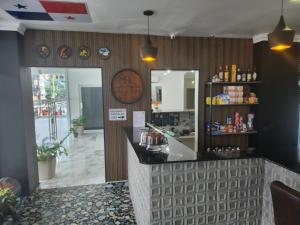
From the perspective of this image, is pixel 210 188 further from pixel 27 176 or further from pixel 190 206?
pixel 27 176

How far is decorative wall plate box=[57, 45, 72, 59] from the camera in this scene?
3.30 metres

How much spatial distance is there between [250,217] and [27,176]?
293 centimetres

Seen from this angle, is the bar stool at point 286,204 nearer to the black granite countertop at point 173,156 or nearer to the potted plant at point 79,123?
the black granite countertop at point 173,156

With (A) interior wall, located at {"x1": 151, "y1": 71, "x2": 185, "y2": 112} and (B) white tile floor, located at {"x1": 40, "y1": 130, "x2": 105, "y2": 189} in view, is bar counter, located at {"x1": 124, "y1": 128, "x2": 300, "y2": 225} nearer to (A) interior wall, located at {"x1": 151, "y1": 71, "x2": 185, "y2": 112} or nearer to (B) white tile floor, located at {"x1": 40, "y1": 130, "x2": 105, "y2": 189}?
(B) white tile floor, located at {"x1": 40, "y1": 130, "x2": 105, "y2": 189}

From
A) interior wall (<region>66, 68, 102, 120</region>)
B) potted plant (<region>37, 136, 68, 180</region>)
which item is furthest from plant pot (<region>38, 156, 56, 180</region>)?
interior wall (<region>66, 68, 102, 120</region>)

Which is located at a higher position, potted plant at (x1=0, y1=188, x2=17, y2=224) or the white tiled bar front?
the white tiled bar front

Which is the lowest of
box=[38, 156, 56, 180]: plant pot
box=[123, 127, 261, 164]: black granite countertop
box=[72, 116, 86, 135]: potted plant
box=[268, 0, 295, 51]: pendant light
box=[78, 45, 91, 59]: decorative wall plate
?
box=[38, 156, 56, 180]: plant pot

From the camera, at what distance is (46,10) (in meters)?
2.48

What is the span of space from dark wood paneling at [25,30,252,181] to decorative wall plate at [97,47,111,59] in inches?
→ 2.3

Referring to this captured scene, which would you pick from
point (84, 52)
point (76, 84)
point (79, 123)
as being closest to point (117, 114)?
point (84, 52)

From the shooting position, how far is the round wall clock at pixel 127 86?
11.6 ft

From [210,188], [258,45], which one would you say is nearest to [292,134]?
[258,45]

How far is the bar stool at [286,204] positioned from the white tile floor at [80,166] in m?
2.94

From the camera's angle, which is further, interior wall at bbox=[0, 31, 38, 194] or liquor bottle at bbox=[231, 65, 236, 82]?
liquor bottle at bbox=[231, 65, 236, 82]
